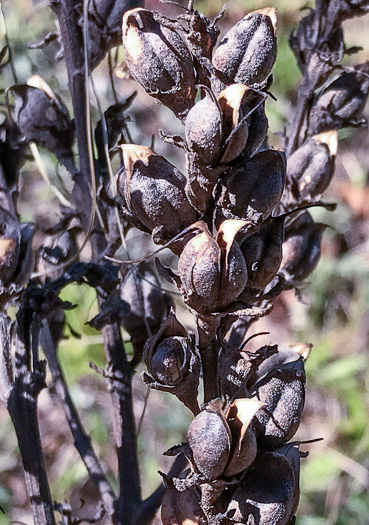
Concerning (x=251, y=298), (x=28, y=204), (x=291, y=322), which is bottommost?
(x=251, y=298)

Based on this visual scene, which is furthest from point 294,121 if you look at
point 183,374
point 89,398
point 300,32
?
point 89,398

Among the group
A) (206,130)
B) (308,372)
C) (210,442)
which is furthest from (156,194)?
(308,372)

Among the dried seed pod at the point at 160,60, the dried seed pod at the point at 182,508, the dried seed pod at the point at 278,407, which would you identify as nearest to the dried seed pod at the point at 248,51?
the dried seed pod at the point at 160,60

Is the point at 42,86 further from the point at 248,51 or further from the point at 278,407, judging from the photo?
the point at 278,407

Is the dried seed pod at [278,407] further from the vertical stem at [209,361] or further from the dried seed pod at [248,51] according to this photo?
the dried seed pod at [248,51]

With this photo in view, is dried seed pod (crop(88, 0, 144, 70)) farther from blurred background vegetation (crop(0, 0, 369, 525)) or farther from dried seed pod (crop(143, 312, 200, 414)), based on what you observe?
blurred background vegetation (crop(0, 0, 369, 525))

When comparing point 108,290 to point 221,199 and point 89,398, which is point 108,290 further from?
point 89,398
